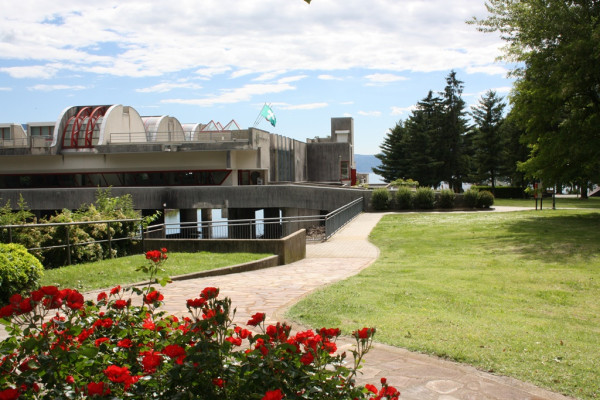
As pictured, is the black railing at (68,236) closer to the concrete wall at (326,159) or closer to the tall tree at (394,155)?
the concrete wall at (326,159)

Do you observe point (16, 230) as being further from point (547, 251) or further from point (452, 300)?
point (547, 251)

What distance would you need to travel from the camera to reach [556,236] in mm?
20156

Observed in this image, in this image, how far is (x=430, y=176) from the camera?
67.8 meters

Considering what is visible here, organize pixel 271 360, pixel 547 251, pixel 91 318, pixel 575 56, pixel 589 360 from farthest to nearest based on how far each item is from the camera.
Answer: pixel 575 56 < pixel 547 251 < pixel 589 360 < pixel 91 318 < pixel 271 360

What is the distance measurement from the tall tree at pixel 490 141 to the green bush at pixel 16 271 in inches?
2323

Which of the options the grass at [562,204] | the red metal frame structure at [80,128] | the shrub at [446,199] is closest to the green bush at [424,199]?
the shrub at [446,199]

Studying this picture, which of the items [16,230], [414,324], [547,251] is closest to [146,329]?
[414,324]

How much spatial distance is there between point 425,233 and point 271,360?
20.1 metres

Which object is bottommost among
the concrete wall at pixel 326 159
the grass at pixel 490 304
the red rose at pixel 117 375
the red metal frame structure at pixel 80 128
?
the grass at pixel 490 304

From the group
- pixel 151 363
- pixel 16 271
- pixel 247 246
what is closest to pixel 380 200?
pixel 247 246

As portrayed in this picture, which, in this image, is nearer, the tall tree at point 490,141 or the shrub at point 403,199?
the shrub at point 403,199

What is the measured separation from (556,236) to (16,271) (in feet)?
58.0

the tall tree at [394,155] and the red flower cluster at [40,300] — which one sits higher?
the tall tree at [394,155]

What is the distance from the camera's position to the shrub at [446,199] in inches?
1315
